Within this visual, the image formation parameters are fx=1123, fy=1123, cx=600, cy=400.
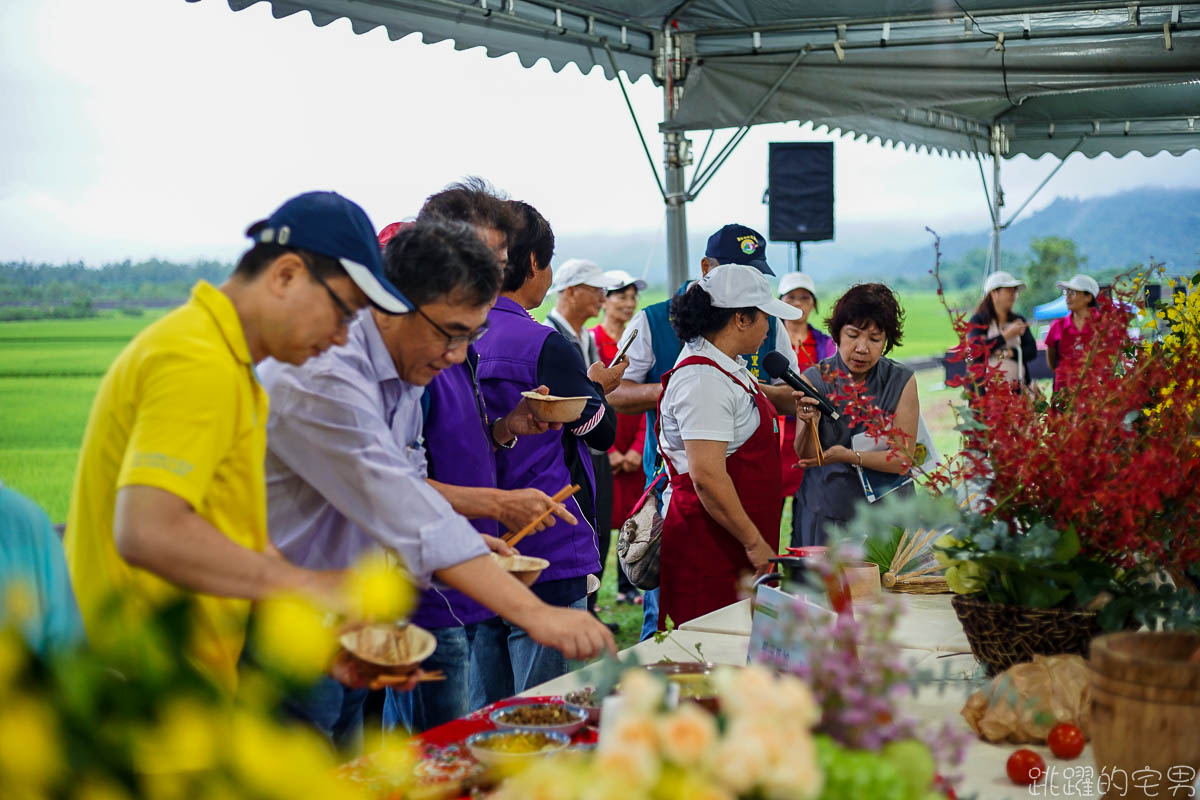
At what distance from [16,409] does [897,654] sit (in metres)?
6.05

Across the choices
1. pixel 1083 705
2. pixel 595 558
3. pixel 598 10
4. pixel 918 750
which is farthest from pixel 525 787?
pixel 598 10

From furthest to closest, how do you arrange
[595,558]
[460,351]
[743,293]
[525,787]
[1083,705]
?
[743,293] → [595,558] → [460,351] → [1083,705] → [525,787]

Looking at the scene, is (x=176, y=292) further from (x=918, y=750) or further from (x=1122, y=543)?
(x=918, y=750)

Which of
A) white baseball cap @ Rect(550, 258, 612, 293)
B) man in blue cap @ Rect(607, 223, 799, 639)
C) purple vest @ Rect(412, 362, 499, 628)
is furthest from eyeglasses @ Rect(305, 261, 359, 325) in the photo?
white baseball cap @ Rect(550, 258, 612, 293)

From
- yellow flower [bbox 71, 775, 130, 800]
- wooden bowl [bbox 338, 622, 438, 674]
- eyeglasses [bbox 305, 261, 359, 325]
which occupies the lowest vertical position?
wooden bowl [bbox 338, 622, 438, 674]

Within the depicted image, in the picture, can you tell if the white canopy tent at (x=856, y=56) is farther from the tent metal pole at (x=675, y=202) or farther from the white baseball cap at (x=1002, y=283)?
the white baseball cap at (x=1002, y=283)

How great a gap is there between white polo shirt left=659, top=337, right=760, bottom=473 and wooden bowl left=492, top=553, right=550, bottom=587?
1.13 metres

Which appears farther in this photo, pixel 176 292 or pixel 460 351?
pixel 176 292

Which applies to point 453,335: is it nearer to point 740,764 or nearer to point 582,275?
point 740,764

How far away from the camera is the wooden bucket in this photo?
1.22 m

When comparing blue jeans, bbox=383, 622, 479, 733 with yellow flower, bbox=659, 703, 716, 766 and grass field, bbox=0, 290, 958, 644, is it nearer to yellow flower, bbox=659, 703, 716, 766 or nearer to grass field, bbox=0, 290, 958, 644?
yellow flower, bbox=659, 703, 716, 766

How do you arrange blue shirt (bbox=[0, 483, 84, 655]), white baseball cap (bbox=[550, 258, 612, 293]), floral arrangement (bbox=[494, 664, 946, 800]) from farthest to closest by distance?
white baseball cap (bbox=[550, 258, 612, 293]) < blue shirt (bbox=[0, 483, 84, 655]) < floral arrangement (bbox=[494, 664, 946, 800])

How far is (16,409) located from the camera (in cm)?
600

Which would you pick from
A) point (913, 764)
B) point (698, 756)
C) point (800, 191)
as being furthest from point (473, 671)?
point (800, 191)
